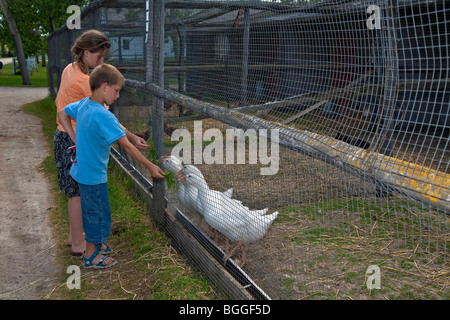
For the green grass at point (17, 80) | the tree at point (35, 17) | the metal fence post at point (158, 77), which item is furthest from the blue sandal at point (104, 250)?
the green grass at point (17, 80)

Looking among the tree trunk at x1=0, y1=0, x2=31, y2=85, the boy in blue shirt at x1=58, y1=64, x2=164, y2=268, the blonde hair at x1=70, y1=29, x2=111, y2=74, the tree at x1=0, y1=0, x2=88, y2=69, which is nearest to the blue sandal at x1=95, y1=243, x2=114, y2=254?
the boy in blue shirt at x1=58, y1=64, x2=164, y2=268

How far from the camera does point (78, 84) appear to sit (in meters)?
3.37

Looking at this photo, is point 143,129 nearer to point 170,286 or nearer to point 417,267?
point 170,286

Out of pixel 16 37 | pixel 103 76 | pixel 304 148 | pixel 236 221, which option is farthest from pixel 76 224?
pixel 16 37

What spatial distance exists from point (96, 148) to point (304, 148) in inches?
65.3

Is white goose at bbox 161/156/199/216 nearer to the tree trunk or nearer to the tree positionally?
the tree

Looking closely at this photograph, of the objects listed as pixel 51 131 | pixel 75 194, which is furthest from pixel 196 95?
pixel 51 131

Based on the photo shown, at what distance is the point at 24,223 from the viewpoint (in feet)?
13.7

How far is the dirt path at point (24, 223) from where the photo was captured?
3.08 m

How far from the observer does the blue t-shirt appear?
289 centimetres

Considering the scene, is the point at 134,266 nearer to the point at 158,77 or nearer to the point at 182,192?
the point at 182,192

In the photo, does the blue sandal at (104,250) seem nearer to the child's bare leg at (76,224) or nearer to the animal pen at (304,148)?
the child's bare leg at (76,224)

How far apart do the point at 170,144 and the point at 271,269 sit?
255 cm

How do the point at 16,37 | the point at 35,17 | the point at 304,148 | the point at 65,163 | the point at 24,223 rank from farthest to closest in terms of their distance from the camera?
the point at 35,17 → the point at 16,37 → the point at 24,223 → the point at 65,163 → the point at 304,148
